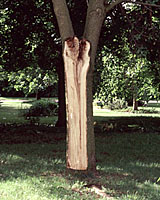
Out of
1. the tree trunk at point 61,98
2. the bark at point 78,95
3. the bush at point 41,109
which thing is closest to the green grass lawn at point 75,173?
the bark at point 78,95

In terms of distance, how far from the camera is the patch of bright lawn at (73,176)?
A: 4867mm

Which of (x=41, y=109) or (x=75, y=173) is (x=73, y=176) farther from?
(x=41, y=109)

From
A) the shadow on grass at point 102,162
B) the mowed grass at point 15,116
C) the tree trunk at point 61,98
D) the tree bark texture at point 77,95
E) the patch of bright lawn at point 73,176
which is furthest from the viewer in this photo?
the mowed grass at point 15,116

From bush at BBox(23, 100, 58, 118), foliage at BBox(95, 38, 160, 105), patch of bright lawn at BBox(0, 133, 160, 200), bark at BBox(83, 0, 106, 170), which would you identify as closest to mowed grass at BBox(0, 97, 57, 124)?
bush at BBox(23, 100, 58, 118)

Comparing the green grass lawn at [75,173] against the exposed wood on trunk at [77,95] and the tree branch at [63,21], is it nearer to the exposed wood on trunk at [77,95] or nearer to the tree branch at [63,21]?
the exposed wood on trunk at [77,95]

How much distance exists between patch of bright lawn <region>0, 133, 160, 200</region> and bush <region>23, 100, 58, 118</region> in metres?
13.3

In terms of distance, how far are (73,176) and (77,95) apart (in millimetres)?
1409

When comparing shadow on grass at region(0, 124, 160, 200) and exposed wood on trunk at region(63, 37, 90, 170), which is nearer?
shadow on grass at region(0, 124, 160, 200)

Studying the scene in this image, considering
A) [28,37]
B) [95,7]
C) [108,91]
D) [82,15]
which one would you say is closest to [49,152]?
[95,7]

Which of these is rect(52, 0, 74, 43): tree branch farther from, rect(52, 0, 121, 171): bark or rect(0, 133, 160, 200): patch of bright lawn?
rect(0, 133, 160, 200): patch of bright lawn

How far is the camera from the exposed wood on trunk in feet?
18.5

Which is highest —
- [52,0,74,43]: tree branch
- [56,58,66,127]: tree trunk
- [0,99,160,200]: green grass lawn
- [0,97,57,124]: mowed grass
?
[52,0,74,43]: tree branch

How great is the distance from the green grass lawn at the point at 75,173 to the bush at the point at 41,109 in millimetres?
11713

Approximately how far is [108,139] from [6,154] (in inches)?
178
